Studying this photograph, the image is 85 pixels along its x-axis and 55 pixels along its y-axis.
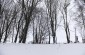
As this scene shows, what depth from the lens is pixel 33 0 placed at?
21.0 metres

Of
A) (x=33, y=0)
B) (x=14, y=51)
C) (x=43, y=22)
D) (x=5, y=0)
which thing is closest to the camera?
(x=14, y=51)

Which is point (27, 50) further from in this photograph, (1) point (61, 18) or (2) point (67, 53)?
(1) point (61, 18)

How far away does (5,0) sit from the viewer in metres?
28.0

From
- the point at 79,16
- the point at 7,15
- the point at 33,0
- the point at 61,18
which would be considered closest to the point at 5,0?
the point at 7,15

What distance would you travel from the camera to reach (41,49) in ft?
43.1

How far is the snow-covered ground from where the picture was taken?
12.4m

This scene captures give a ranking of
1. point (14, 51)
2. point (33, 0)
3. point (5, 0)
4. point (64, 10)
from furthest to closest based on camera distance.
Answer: point (64, 10) → point (5, 0) → point (33, 0) → point (14, 51)

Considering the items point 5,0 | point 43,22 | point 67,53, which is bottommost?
point 67,53

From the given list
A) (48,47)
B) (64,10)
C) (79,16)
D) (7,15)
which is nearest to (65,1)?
(64,10)

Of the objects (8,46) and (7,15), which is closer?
(8,46)

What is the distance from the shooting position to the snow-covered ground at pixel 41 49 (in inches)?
486

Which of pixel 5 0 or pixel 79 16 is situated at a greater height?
pixel 5 0

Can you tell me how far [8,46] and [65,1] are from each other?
69.8ft

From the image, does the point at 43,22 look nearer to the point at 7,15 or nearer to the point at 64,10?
the point at 64,10
